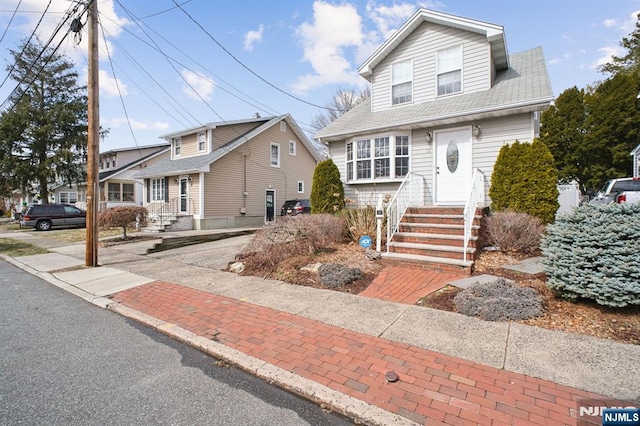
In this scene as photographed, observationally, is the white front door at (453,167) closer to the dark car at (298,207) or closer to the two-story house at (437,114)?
the two-story house at (437,114)

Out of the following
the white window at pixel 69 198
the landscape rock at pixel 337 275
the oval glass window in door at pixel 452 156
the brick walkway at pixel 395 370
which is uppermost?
the oval glass window in door at pixel 452 156

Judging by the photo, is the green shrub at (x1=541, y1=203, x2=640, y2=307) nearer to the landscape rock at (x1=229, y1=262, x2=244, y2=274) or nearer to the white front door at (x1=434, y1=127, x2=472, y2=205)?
the white front door at (x1=434, y1=127, x2=472, y2=205)

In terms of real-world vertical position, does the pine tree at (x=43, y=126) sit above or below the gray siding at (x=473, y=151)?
Result: above

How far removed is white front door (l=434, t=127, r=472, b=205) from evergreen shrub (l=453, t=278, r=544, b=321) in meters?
5.21

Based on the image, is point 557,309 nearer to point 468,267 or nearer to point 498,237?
point 468,267

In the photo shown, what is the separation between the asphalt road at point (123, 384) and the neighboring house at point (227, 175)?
1387cm

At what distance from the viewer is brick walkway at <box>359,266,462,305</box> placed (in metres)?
5.03

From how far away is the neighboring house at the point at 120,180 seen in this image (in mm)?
25814

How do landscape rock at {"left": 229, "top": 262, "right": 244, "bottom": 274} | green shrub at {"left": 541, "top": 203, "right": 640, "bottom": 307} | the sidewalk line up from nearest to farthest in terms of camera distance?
the sidewalk → green shrub at {"left": 541, "top": 203, "right": 640, "bottom": 307} → landscape rock at {"left": 229, "top": 262, "right": 244, "bottom": 274}

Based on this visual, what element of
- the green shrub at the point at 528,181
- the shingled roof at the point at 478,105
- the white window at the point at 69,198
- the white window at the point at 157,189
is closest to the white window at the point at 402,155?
the shingled roof at the point at 478,105

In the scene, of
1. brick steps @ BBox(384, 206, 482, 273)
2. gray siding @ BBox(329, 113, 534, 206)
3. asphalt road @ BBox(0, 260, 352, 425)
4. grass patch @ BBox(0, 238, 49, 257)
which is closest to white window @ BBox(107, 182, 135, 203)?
grass patch @ BBox(0, 238, 49, 257)

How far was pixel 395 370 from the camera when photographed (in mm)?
2971

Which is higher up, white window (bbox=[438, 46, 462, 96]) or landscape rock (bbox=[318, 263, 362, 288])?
white window (bbox=[438, 46, 462, 96])

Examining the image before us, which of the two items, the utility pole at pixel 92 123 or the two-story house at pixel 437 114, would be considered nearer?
the utility pole at pixel 92 123
